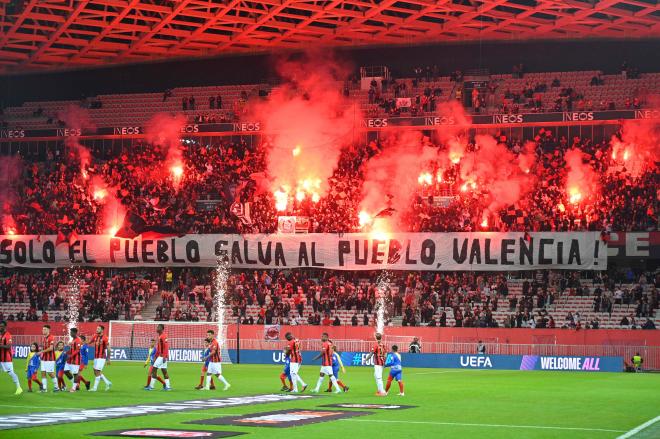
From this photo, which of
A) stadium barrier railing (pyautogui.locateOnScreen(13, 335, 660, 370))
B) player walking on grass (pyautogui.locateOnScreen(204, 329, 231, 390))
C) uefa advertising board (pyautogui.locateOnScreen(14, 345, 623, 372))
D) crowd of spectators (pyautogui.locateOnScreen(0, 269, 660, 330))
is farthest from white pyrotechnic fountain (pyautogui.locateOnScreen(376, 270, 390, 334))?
player walking on grass (pyautogui.locateOnScreen(204, 329, 231, 390))

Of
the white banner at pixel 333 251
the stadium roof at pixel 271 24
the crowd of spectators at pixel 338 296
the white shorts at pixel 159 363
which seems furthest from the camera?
the stadium roof at pixel 271 24

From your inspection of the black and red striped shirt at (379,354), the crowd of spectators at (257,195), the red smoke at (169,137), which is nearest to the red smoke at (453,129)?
the crowd of spectators at (257,195)

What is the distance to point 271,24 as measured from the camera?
61.4m

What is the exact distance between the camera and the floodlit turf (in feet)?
64.5

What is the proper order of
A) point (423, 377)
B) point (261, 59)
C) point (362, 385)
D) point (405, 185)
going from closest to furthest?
point (362, 385) < point (423, 377) < point (405, 185) < point (261, 59)

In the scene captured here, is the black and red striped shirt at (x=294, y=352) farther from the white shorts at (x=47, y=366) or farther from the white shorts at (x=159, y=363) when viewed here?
the white shorts at (x=47, y=366)

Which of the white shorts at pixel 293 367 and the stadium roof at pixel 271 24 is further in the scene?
the stadium roof at pixel 271 24

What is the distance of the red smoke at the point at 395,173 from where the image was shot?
5531 cm

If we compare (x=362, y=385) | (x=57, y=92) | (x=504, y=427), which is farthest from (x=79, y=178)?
(x=504, y=427)

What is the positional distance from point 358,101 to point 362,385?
32668 millimetres

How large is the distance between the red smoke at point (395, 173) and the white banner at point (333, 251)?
227cm

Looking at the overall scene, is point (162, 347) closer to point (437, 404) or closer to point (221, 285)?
point (437, 404)

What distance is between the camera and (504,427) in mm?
20703

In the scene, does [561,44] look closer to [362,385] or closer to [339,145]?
[339,145]
